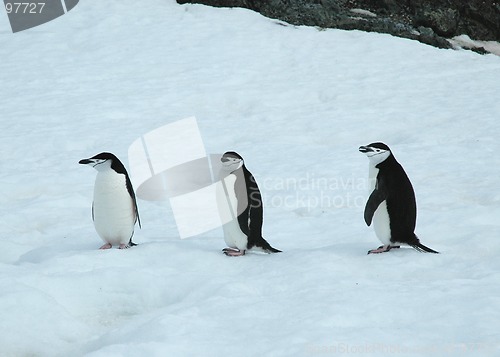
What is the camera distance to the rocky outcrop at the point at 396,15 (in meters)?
13.5

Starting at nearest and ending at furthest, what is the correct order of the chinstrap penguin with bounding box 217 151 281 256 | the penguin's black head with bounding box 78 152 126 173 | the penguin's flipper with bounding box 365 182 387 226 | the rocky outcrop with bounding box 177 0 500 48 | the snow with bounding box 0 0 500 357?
the snow with bounding box 0 0 500 357 → the penguin's flipper with bounding box 365 182 387 226 → the chinstrap penguin with bounding box 217 151 281 256 → the penguin's black head with bounding box 78 152 126 173 → the rocky outcrop with bounding box 177 0 500 48

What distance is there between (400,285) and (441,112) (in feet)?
21.2

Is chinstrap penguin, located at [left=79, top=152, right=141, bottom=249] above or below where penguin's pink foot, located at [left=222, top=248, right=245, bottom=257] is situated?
above

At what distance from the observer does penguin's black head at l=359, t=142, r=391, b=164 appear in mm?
4801

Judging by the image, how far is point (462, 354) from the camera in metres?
3.07

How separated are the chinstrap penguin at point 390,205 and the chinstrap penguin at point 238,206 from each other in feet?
Result: 2.77

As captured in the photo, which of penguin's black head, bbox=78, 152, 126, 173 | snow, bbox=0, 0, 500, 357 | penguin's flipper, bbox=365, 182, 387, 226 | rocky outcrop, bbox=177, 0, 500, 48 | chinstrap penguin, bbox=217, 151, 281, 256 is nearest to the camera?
snow, bbox=0, 0, 500, 357

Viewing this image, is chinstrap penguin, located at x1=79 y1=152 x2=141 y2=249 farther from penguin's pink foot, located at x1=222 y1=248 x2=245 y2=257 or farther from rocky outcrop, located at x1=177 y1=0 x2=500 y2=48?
rocky outcrop, located at x1=177 y1=0 x2=500 y2=48

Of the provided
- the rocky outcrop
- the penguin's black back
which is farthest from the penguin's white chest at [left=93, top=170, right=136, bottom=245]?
the rocky outcrop

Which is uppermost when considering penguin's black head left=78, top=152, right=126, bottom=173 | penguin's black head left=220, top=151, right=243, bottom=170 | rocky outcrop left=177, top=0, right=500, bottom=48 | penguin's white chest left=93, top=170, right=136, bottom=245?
penguin's black head left=78, top=152, right=126, bottom=173

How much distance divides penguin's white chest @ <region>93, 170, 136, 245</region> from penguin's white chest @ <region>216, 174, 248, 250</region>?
2.46ft

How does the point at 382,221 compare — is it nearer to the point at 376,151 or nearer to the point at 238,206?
the point at 376,151

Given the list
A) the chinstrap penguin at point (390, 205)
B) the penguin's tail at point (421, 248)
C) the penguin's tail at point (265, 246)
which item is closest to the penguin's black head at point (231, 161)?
the penguin's tail at point (265, 246)

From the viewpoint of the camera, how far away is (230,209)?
497 centimetres
